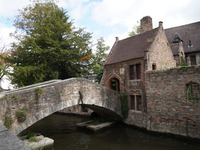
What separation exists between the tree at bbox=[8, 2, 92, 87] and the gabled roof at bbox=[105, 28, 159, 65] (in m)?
3.48

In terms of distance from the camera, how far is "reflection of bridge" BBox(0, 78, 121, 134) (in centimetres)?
717

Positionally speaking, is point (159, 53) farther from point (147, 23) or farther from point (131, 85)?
point (147, 23)

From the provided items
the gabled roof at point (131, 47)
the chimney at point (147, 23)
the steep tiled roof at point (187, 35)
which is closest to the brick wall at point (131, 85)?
the gabled roof at point (131, 47)

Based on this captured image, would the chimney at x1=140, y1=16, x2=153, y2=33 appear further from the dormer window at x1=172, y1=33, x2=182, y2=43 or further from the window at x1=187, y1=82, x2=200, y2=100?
the window at x1=187, y1=82, x2=200, y2=100

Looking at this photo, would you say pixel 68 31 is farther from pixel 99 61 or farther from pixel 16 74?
pixel 99 61

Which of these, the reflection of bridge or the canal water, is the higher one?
the reflection of bridge

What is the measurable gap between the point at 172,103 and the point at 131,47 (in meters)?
6.54

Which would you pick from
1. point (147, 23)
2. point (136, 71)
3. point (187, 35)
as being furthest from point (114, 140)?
point (187, 35)

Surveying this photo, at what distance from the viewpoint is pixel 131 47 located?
14727mm

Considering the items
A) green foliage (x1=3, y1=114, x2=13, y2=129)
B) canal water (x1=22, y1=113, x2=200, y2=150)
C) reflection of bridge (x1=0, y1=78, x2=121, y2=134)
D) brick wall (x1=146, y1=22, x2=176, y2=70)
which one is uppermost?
brick wall (x1=146, y1=22, x2=176, y2=70)

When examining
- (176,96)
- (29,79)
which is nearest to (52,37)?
(29,79)

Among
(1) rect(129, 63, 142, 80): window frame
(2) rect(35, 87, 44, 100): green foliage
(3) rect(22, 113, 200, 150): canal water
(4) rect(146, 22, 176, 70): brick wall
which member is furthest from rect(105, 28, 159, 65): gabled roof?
(2) rect(35, 87, 44, 100): green foliage

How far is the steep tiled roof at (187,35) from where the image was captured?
19367 millimetres

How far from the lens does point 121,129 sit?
12.6m
